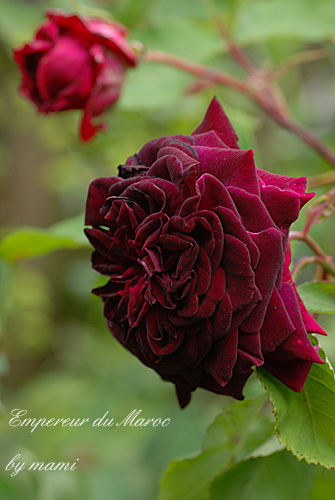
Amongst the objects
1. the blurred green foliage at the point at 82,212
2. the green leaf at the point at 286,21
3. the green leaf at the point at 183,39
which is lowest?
the blurred green foliage at the point at 82,212

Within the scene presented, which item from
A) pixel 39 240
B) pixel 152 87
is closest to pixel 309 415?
pixel 39 240

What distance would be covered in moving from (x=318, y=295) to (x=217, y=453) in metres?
0.22

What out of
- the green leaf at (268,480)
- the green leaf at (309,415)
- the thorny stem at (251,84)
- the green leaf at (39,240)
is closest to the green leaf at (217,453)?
the green leaf at (268,480)

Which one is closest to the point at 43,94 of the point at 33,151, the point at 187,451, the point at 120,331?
the point at 120,331

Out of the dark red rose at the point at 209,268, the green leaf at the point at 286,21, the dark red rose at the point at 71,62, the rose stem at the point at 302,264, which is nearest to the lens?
the dark red rose at the point at 209,268

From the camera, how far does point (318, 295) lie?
51cm

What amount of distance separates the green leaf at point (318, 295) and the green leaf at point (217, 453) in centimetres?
15

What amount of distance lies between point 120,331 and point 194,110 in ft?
3.38

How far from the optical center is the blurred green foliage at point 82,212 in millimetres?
897

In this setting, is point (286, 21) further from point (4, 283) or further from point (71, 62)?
point (4, 283)

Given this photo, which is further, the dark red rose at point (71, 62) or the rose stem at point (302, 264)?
the dark red rose at point (71, 62)

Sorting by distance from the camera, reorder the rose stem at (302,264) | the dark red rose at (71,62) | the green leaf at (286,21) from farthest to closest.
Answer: the green leaf at (286,21) → the dark red rose at (71,62) → the rose stem at (302,264)

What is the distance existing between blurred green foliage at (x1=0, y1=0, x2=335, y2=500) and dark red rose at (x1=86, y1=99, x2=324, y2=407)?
198 mm

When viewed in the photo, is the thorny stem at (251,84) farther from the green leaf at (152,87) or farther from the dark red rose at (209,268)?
the dark red rose at (209,268)
